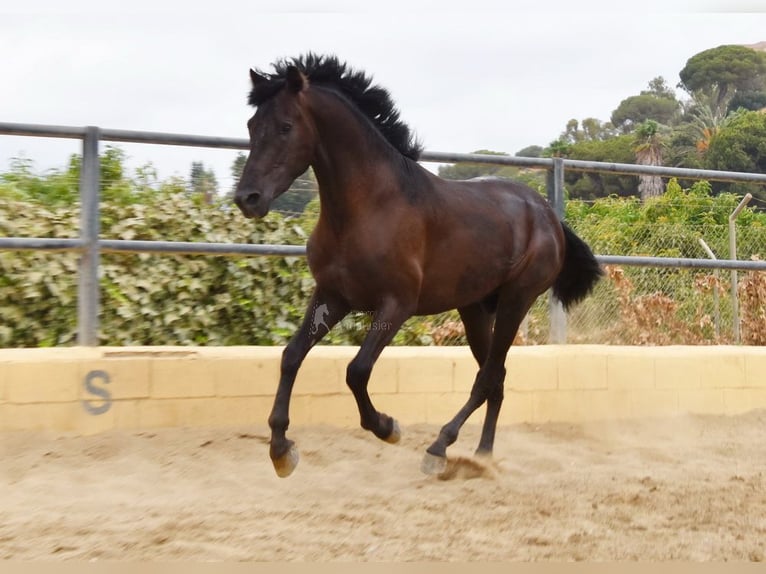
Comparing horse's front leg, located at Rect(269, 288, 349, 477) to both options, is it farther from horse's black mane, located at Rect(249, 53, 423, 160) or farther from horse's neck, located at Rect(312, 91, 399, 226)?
horse's black mane, located at Rect(249, 53, 423, 160)

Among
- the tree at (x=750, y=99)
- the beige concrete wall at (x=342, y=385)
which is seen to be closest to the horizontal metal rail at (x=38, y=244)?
the beige concrete wall at (x=342, y=385)

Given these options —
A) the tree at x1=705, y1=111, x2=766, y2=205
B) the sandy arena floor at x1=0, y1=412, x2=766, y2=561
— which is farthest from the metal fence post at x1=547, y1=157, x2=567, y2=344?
the tree at x1=705, y1=111, x2=766, y2=205

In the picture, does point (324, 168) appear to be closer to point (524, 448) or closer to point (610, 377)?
point (524, 448)

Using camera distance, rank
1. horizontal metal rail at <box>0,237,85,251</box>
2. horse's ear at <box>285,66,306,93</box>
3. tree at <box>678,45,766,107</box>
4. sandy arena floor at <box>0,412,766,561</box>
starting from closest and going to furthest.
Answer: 1. sandy arena floor at <box>0,412,766,561</box>
2. horse's ear at <box>285,66,306,93</box>
3. horizontal metal rail at <box>0,237,85,251</box>
4. tree at <box>678,45,766,107</box>

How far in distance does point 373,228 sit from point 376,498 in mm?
1295

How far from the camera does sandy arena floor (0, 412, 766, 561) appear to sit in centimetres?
337

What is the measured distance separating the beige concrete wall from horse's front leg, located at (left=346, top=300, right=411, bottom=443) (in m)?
1.05

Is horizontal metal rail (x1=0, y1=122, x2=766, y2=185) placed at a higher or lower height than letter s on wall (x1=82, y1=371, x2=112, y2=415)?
higher

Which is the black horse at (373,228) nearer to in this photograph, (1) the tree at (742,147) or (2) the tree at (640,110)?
(1) the tree at (742,147)

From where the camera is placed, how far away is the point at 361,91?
505cm

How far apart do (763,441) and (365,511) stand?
137 inches

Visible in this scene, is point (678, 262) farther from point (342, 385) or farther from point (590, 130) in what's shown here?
point (590, 130)

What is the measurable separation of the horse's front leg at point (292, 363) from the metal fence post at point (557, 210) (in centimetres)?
242

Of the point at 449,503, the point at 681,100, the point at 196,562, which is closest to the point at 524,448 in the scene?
the point at 449,503
